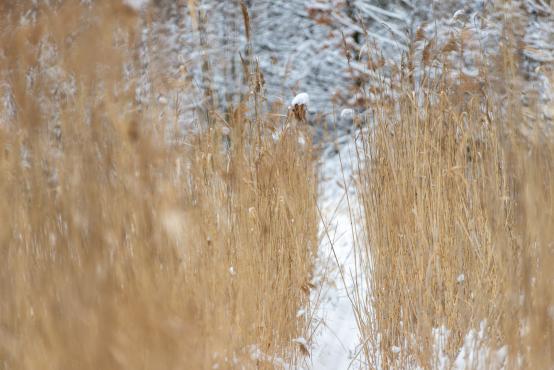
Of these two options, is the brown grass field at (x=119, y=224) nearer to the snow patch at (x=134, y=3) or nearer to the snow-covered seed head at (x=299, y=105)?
the snow patch at (x=134, y=3)

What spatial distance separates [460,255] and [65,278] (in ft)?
3.35

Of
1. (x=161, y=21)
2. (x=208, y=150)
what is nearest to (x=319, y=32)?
(x=208, y=150)

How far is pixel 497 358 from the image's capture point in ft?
4.47

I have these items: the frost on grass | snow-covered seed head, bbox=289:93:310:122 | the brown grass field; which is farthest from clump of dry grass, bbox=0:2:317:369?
snow-covered seed head, bbox=289:93:310:122

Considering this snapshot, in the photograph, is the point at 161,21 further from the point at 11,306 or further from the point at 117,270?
the point at 11,306

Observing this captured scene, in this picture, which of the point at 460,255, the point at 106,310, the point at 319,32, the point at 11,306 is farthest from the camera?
the point at 319,32

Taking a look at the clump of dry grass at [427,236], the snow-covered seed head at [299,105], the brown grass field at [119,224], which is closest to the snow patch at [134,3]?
the brown grass field at [119,224]


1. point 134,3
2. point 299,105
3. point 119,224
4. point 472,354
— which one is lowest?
point 472,354

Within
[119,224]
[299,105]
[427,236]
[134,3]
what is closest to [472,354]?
[427,236]

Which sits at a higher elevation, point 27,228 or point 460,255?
point 27,228

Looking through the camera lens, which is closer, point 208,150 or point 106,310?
point 106,310

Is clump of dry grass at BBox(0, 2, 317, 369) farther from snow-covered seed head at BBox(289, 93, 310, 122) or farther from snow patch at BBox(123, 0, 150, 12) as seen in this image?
snow-covered seed head at BBox(289, 93, 310, 122)

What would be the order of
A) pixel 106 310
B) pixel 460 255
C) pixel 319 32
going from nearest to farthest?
pixel 106 310, pixel 460 255, pixel 319 32

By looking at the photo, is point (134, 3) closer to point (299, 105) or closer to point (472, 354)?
point (299, 105)
